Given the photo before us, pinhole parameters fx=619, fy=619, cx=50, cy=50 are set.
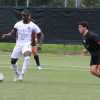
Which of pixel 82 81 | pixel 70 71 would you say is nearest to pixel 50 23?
pixel 70 71

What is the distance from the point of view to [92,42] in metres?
14.2

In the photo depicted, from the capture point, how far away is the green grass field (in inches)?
508

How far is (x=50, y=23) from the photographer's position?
29.2 m

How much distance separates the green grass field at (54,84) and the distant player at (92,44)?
20.7 inches

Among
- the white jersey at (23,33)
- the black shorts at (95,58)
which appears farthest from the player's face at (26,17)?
the black shorts at (95,58)

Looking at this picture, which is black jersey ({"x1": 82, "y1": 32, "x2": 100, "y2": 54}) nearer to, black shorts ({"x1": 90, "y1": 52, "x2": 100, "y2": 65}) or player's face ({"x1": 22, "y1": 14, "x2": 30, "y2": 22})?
black shorts ({"x1": 90, "y1": 52, "x2": 100, "y2": 65})

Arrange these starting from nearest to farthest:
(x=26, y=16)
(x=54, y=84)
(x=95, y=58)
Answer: (x=95, y=58) → (x=54, y=84) → (x=26, y=16)

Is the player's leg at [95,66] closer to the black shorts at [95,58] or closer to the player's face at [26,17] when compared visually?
the black shorts at [95,58]

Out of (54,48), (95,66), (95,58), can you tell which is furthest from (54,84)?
(54,48)

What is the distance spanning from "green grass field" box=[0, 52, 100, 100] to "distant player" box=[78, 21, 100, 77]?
53 cm

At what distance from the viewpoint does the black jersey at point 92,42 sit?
14.1 metres

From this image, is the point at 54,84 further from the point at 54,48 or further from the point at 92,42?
the point at 54,48

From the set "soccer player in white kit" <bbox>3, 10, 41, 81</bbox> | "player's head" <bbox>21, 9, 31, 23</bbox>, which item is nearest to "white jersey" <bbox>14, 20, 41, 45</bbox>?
"soccer player in white kit" <bbox>3, 10, 41, 81</bbox>

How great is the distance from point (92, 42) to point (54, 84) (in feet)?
6.20
